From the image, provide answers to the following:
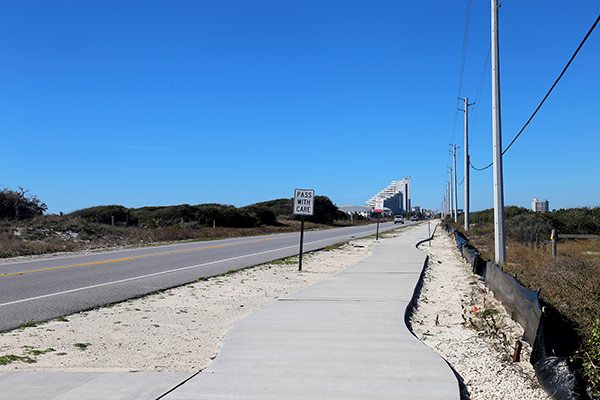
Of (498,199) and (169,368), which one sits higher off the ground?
(498,199)

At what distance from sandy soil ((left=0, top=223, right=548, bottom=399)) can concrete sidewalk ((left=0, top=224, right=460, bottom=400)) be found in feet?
1.10

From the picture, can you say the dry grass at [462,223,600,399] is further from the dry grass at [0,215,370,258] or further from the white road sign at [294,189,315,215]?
the dry grass at [0,215,370,258]

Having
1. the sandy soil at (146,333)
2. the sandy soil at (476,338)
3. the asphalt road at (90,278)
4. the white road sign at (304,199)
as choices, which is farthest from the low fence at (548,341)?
the white road sign at (304,199)

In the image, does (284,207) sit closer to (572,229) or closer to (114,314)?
(572,229)

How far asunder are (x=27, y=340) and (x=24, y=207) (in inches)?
1067

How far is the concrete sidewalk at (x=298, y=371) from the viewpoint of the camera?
→ 4426mm

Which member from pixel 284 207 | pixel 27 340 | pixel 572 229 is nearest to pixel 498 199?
pixel 27 340

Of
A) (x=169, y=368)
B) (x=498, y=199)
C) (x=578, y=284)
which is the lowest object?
(x=169, y=368)

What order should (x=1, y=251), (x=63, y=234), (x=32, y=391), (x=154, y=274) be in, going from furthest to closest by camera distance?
1. (x=63, y=234)
2. (x=1, y=251)
3. (x=154, y=274)
4. (x=32, y=391)

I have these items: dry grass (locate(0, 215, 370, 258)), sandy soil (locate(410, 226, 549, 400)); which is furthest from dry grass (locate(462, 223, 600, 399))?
dry grass (locate(0, 215, 370, 258))

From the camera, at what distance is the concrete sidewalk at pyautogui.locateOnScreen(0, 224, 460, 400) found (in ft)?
14.5

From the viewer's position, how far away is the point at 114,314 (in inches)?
324

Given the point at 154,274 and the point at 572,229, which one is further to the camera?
the point at 572,229

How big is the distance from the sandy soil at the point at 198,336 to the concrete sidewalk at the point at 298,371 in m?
0.34
